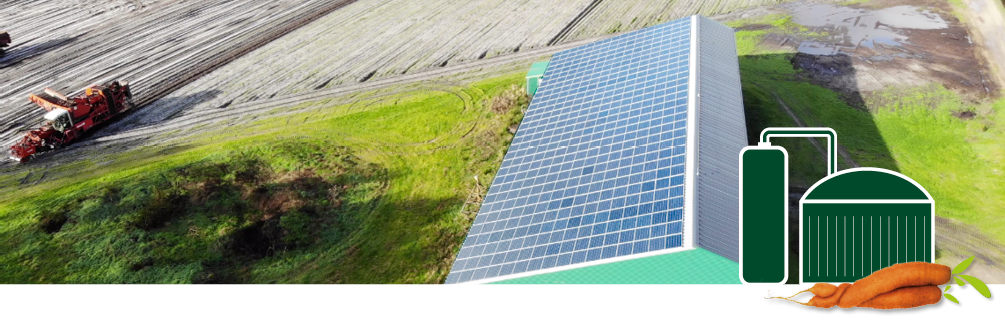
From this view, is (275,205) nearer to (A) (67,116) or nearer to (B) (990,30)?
(A) (67,116)

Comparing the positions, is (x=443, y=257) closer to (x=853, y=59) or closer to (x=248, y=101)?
(x=248, y=101)

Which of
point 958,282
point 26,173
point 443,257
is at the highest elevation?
point 958,282

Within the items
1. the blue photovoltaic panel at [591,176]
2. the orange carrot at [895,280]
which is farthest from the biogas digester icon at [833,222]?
the blue photovoltaic panel at [591,176]

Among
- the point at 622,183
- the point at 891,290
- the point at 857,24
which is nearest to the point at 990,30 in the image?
the point at 857,24

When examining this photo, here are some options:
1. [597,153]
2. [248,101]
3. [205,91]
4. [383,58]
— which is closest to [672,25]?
[597,153]

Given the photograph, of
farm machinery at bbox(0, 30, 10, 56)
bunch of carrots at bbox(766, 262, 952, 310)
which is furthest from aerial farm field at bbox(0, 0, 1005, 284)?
bunch of carrots at bbox(766, 262, 952, 310)

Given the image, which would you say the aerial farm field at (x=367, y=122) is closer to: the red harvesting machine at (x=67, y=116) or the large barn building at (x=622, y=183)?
the red harvesting machine at (x=67, y=116)

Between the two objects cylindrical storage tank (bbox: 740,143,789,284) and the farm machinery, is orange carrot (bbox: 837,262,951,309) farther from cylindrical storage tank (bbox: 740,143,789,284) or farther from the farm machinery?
the farm machinery
